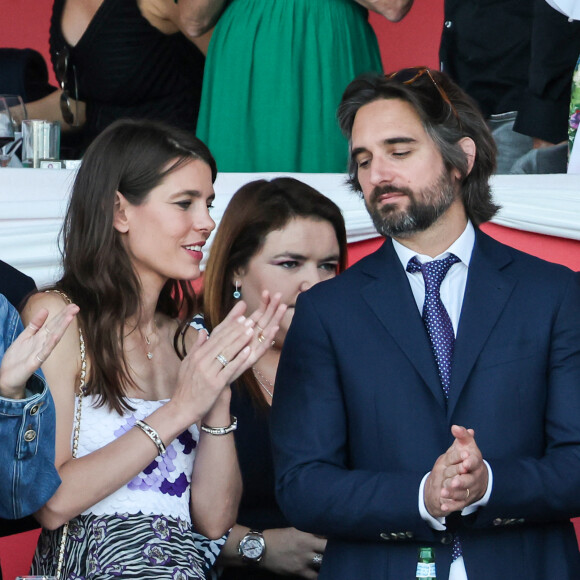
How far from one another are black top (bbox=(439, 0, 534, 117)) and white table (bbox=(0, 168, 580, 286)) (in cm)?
94

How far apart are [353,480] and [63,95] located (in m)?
2.17

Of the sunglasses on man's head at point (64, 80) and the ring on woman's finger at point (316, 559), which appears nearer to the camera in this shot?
the ring on woman's finger at point (316, 559)

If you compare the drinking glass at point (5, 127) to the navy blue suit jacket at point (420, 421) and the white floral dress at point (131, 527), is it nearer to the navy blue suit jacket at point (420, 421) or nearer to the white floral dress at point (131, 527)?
the white floral dress at point (131, 527)

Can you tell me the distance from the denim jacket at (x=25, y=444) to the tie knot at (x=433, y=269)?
0.69 metres

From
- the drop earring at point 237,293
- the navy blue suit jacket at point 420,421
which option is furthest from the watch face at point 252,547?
the drop earring at point 237,293

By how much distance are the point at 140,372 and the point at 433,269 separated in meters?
0.59

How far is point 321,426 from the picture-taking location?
2.02 meters

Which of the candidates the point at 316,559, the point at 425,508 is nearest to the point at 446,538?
the point at 425,508

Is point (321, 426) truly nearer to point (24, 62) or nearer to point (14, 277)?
point (14, 277)

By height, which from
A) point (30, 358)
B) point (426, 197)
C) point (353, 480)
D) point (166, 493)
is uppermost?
point (426, 197)

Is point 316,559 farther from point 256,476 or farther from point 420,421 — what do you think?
point 420,421

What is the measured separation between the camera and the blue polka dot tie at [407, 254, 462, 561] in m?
2.04

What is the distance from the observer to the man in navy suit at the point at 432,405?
1915 millimetres

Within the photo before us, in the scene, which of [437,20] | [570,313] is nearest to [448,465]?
[570,313]
